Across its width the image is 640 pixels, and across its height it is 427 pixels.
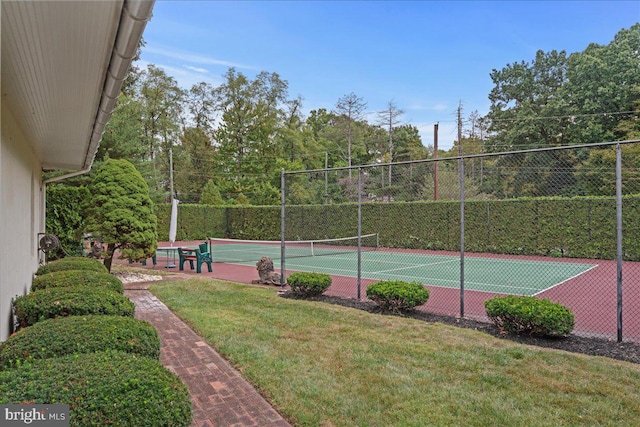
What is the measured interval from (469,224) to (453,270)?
607 cm

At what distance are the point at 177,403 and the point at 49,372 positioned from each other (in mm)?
702

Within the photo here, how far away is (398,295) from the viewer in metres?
6.48

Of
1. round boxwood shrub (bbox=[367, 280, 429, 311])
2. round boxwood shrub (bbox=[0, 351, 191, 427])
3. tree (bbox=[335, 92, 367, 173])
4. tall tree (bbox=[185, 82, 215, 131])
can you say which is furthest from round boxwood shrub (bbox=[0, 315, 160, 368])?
tall tree (bbox=[185, 82, 215, 131])

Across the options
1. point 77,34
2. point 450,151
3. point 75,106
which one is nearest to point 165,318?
point 75,106

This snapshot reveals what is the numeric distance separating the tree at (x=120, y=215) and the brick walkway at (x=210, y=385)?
4.45 meters

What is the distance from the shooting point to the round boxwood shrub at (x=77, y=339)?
8.21 feet

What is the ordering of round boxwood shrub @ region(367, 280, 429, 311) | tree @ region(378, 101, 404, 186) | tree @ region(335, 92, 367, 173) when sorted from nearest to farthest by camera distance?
round boxwood shrub @ region(367, 280, 429, 311), tree @ region(378, 101, 404, 186), tree @ region(335, 92, 367, 173)

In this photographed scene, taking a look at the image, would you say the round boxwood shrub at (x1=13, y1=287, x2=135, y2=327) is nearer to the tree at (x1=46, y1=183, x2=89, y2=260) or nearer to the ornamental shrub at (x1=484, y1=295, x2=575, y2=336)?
the ornamental shrub at (x1=484, y1=295, x2=575, y2=336)

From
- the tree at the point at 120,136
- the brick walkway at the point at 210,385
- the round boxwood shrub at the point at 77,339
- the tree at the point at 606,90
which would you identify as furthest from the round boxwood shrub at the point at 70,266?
the tree at the point at 606,90

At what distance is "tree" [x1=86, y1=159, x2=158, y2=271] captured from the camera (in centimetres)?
955

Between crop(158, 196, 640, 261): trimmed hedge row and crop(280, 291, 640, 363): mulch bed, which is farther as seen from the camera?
crop(158, 196, 640, 261): trimmed hedge row

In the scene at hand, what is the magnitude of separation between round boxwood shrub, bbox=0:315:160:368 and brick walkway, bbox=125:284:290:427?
2.52 feet

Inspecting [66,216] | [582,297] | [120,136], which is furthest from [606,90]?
[66,216]

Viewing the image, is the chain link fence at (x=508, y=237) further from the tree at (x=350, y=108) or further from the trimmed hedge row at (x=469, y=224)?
the tree at (x=350, y=108)
